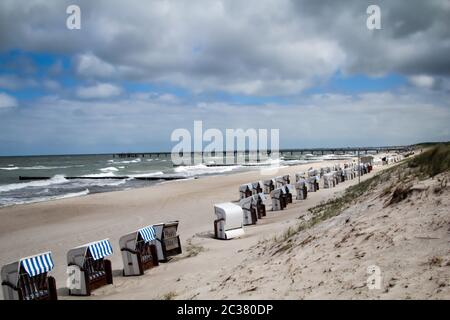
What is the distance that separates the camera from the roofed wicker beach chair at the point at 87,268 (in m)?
8.22

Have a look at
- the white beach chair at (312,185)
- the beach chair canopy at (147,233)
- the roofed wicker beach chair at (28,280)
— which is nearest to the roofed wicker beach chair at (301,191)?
the white beach chair at (312,185)

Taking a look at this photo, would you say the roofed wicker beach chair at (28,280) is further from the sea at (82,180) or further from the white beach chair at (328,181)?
the sea at (82,180)

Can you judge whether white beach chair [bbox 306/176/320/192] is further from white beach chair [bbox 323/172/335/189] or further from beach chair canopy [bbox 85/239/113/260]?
beach chair canopy [bbox 85/239/113/260]

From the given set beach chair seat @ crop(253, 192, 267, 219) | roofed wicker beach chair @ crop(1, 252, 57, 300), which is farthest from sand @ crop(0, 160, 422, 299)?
roofed wicker beach chair @ crop(1, 252, 57, 300)

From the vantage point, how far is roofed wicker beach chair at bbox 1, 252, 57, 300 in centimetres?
720

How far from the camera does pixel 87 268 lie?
8.42 m

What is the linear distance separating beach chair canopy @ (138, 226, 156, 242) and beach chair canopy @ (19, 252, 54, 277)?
A: 97.9 inches

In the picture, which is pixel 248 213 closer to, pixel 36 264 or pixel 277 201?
pixel 277 201

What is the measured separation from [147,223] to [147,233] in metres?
7.60

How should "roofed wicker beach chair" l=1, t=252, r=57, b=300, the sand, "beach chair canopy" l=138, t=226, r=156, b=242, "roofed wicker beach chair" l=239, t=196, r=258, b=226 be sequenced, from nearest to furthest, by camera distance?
1. "roofed wicker beach chair" l=1, t=252, r=57, b=300
2. the sand
3. "beach chair canopy" l=138, t=226, r=156, b=242
4. "roofed wicker beach chair" l=239, t=196, r=258, b=226

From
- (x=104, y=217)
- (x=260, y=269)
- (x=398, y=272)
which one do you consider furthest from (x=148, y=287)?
(x=104, y=217)

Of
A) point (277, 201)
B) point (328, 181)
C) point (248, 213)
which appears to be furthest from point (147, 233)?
point (328, 181)
